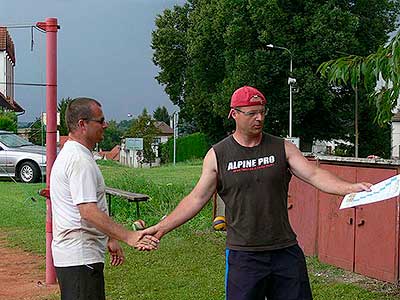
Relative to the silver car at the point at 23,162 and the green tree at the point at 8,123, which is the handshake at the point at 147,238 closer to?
the silver car at the point at 23,162

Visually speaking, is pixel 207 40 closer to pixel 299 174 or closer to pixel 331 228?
pixel 331 228

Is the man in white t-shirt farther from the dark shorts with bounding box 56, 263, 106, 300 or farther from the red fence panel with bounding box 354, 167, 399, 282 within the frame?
the red fence panel with bounding box 354, 167, 399, 282

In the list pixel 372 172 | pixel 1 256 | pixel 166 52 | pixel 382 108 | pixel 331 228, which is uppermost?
pixel 166 52

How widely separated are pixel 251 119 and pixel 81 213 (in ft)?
4.11

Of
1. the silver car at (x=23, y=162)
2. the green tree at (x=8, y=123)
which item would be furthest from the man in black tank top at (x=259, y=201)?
the green tree at (x=8, y=123)

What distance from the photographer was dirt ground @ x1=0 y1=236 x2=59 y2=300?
8.87 meters

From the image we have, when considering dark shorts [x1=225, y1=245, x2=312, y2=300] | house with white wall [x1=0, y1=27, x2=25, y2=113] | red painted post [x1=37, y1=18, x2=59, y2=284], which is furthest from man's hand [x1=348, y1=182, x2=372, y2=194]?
house with white wall [x1=0, y1=27, x2=25, y2=113]

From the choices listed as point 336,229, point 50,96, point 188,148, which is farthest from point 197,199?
point 188,148

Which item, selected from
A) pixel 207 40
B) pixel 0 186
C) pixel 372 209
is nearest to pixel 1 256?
pixel 372 209

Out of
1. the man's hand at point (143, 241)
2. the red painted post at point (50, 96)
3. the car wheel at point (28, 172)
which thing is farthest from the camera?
the car wheel at point (28, 172)

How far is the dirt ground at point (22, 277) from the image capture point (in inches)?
349

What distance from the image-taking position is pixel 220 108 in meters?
43.0

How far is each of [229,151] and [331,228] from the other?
15.5 ft

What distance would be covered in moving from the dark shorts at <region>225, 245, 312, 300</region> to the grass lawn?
307 cm
